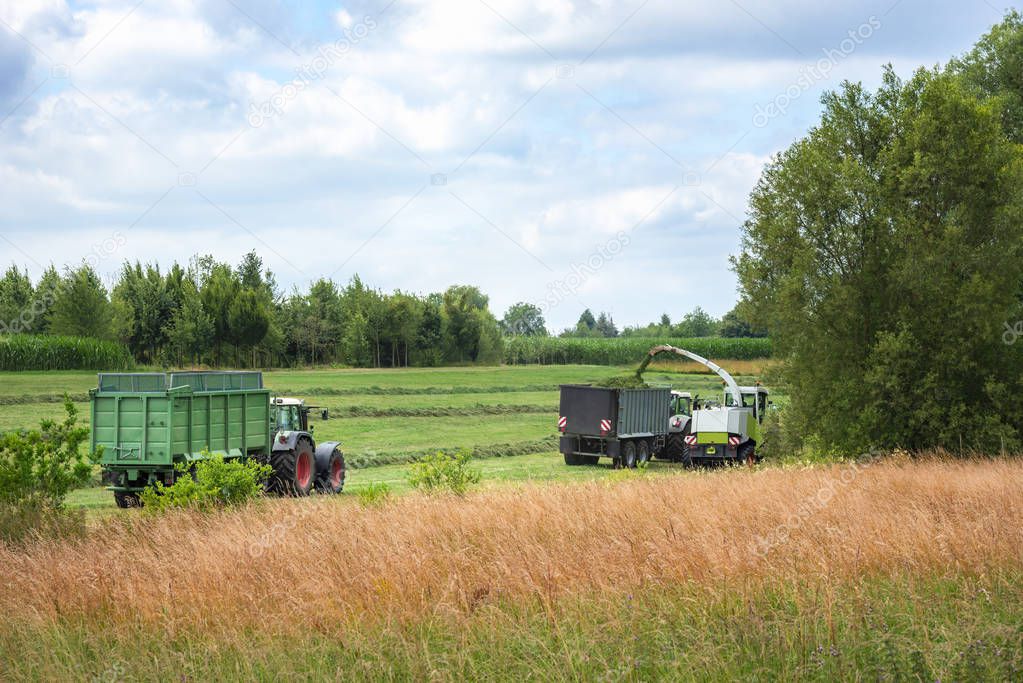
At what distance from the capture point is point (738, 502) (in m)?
11.7

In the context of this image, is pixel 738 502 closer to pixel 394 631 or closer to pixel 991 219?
pixel 394 631

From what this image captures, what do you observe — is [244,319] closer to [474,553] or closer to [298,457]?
[298,457]

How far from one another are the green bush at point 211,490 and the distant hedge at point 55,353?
154 ft

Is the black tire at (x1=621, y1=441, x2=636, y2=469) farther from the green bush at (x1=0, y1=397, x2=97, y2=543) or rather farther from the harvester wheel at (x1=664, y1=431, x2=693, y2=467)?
the green bush at (x1=0, y1=397, x2=97, y2=543)

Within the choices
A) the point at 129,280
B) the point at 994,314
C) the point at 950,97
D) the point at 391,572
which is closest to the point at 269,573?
the point at 391,572

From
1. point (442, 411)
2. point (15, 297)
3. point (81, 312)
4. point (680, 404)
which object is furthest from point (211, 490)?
point (15, 297)

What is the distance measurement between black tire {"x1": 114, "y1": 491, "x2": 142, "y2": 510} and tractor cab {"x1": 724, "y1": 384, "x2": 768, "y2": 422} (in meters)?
18.2

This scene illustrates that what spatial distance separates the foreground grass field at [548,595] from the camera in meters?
6.66

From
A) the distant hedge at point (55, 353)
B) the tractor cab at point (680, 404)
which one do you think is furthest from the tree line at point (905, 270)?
the distant hedge at point (55, 353)

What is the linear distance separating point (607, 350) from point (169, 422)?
7931 centimetres

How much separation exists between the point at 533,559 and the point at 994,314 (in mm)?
19489

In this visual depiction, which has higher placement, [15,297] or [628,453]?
[15,297]

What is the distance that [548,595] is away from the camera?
7824 mm

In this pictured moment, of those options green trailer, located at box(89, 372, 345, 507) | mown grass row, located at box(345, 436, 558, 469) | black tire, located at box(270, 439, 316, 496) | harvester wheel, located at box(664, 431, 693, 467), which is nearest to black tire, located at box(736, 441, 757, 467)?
harvester wheel, located at box(664, 431, 693, 467)
